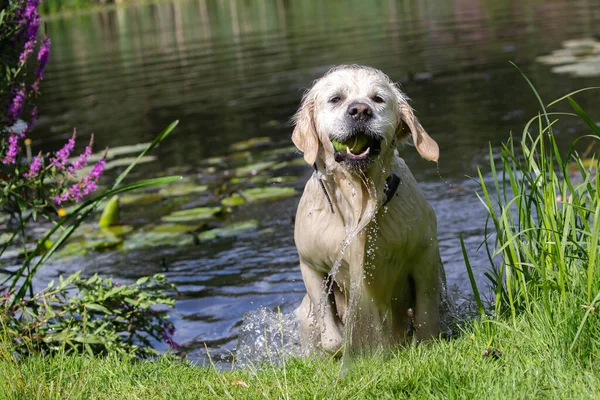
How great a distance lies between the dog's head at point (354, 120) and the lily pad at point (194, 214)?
4.49 meters

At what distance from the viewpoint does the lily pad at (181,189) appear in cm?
981

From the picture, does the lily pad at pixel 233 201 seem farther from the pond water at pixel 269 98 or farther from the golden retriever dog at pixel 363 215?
the golden retriever dog at pixel 363 215

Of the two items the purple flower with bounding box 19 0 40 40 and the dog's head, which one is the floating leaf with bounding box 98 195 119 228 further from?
the dog's head

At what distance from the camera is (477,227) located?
7676 millimetres

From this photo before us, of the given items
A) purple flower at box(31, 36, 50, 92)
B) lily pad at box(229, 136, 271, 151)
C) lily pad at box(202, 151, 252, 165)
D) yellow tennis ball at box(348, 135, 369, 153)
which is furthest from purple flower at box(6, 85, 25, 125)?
lily pad at box(229, 136, 271, 151)

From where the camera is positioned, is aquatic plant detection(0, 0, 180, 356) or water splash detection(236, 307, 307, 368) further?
water splash detection(236, 307, 307, 368)

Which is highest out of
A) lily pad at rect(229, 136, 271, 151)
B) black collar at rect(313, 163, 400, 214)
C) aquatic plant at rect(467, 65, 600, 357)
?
black collar at rect(313, 163, 400, 214)

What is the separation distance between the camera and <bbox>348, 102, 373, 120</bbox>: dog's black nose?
4020 mm

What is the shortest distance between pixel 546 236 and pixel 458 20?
827 inches

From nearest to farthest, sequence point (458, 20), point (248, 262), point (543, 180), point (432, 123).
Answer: point (543, 180), point (248, 262), point (432, 123), point (458, 20)

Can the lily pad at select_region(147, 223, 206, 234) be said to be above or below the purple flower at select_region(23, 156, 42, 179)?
below

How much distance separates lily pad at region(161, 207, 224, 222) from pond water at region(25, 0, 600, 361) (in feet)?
0.62

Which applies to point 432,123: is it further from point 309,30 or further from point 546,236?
point 309,30

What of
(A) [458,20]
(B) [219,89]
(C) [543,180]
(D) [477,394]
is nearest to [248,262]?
(C) [543,180]
